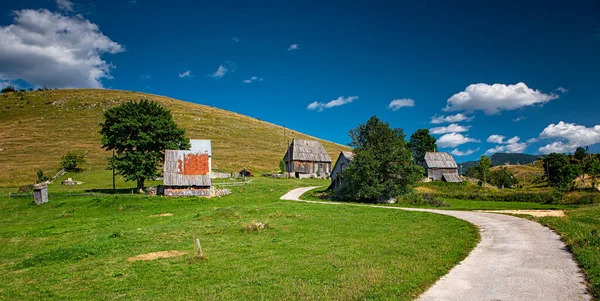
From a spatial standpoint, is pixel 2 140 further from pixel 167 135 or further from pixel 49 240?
pixel 49 240

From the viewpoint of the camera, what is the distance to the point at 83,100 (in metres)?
135

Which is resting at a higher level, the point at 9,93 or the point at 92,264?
the point at 9,93

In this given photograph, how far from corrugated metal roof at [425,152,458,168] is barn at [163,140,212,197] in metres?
57.0

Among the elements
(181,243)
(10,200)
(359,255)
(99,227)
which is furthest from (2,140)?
(359,255)

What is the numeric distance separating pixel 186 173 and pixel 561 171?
6973cm

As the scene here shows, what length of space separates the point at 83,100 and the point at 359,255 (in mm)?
153793

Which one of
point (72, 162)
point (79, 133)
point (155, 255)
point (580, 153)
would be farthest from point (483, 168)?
point (79, 133)

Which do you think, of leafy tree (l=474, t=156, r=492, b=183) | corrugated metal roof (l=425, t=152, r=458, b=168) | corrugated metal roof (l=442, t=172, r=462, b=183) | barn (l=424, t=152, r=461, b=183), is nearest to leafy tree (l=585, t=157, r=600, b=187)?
leafy tree (l=474, t=156, r=492, b=183)

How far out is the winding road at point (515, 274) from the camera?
8680 mm

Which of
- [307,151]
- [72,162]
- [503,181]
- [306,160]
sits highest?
[307,151]

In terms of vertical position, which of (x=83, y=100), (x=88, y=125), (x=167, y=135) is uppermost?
(x=83, y=100)

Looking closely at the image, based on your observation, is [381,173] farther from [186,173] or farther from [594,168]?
[594,168]

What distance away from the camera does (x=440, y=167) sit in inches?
3174

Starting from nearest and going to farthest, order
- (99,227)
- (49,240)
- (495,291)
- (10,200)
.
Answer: (495,291) < (49,240) < (99,227) < (10,200)
